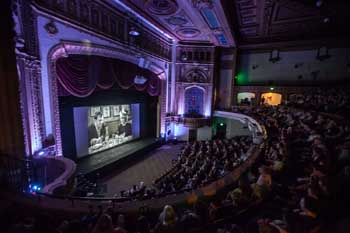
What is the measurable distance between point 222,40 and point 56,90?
934 cm

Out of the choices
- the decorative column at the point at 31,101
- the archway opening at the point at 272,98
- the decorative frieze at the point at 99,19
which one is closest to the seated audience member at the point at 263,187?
the decorative column at the point at 31,101

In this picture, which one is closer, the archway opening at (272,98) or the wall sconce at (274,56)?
the wall sconce at (274,56)

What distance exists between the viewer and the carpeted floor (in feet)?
22.3

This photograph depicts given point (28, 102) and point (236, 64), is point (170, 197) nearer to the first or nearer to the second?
point (28, 102)

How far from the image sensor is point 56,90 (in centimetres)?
531

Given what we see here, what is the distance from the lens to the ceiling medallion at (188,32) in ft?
32.9

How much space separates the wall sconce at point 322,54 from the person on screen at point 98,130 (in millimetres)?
13179

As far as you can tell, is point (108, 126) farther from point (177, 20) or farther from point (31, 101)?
point (177, 20)

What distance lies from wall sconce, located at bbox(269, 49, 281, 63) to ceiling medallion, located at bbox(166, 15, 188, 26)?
22.7 ft

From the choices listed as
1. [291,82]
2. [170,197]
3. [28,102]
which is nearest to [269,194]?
[170,197]

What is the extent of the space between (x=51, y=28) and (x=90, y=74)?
1817 millimetres

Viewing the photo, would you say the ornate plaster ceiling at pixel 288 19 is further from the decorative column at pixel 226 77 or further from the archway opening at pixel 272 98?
the archway opening at pixel 272 98

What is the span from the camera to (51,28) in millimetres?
4902

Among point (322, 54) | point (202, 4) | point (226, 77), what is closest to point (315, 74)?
point (322, 54)
